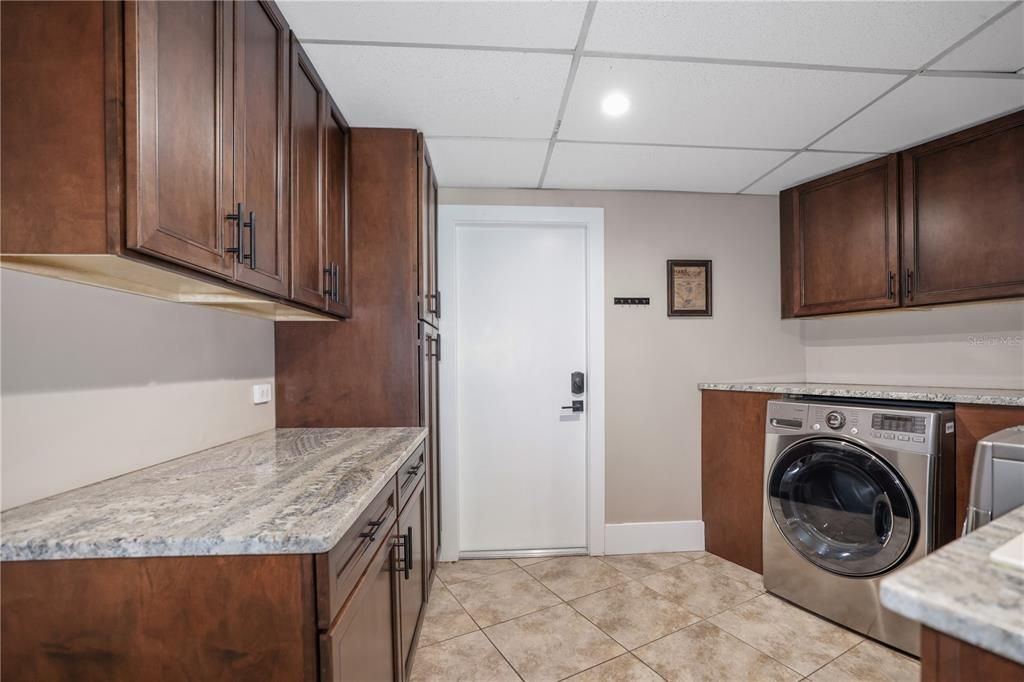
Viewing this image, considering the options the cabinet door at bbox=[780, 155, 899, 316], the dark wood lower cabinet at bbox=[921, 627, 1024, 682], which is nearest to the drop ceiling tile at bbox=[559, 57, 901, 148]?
the cabinet door at bbox=[780, 155, 899, 316]

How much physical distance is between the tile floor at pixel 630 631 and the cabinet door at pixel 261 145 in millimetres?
1619

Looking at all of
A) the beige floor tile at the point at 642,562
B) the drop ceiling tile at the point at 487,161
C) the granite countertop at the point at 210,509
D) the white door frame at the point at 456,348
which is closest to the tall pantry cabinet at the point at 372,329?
the drop ceiling tile at the point at 487,161

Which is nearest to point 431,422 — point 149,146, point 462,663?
point 462,663

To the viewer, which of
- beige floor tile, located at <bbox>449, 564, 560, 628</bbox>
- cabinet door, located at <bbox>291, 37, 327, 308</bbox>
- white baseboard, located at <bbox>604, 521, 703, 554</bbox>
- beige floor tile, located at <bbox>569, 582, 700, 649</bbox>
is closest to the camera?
cabinet door, located at <bbox>291, 37, 327, 308</bbox>

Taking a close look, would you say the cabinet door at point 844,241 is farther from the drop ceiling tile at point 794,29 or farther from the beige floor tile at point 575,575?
the beige floor tile at point 575,575

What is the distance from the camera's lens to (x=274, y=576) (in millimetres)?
807

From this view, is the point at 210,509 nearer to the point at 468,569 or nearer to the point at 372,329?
the point at 372,329

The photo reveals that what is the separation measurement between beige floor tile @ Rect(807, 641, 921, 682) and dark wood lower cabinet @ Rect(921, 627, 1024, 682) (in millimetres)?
1630

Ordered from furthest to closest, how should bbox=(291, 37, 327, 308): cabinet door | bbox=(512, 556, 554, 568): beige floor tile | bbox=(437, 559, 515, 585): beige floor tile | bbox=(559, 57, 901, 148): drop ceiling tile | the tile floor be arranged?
1. bbox=(512, 556, 554, 568): beige floor tile
2. bbox=(437, 559, 515, 585): beige floor tile
3. the tile floor
4. bbox=(559, 57, 901, 148): drop ceiling tile
5. bbox=(291, 37, 327, 308): cabinet door

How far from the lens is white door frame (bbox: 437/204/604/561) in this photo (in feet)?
8.66

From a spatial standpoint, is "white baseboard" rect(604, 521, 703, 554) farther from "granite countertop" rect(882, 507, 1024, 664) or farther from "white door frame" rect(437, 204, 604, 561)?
"granite countertop" rect(882, 507, 1024, 664)

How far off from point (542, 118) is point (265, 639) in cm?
198

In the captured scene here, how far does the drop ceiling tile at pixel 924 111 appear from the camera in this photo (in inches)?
67.0

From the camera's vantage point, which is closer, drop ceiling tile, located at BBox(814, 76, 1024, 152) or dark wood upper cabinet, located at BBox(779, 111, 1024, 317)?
drop ceiling tile, located at BBox(814, 76, 1024, 152)
